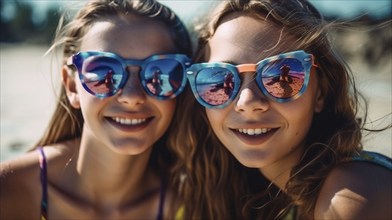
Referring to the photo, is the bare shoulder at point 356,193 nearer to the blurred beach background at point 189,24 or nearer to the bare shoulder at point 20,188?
the blurred beach background at point 189,24

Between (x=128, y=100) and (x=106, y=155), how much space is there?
1.73ft

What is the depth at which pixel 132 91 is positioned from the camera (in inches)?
104

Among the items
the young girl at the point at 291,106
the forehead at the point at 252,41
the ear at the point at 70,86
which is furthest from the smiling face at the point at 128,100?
the forehead at the point at 252,41

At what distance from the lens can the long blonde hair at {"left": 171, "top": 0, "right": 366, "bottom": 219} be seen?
2.47 m

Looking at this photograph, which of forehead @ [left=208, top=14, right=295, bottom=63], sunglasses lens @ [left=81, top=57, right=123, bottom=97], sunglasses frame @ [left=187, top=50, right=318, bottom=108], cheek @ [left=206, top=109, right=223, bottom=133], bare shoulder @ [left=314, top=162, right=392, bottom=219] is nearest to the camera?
bare shoulder @ [left=314, top=162, right=392, bottom=219]

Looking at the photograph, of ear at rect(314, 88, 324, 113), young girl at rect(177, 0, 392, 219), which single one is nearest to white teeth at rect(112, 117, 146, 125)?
young girl at rect(177, 0, 392, 219)

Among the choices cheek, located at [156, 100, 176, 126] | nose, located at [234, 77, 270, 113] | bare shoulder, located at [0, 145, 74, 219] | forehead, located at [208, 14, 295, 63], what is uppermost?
forehead, located at [208, 14, 295, 63]

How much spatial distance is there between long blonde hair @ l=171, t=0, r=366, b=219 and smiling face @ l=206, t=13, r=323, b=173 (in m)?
0.07

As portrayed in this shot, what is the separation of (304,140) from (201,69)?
735 millimetres

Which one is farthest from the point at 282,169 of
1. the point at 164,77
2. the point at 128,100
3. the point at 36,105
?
the point at 36,105

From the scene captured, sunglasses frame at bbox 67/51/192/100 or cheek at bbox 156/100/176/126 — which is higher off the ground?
sunglasses frame at bbox 67/51/192/100

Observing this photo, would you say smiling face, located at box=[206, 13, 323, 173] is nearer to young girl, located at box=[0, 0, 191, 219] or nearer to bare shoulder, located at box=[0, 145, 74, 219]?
young girl, located at box=[0, 0, 191, 219]

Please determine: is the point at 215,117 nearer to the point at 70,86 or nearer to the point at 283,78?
the point at 283,78

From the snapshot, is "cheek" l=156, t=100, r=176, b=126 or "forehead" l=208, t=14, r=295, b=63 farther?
"cheek" l=156, t=100, r=176, b=126
